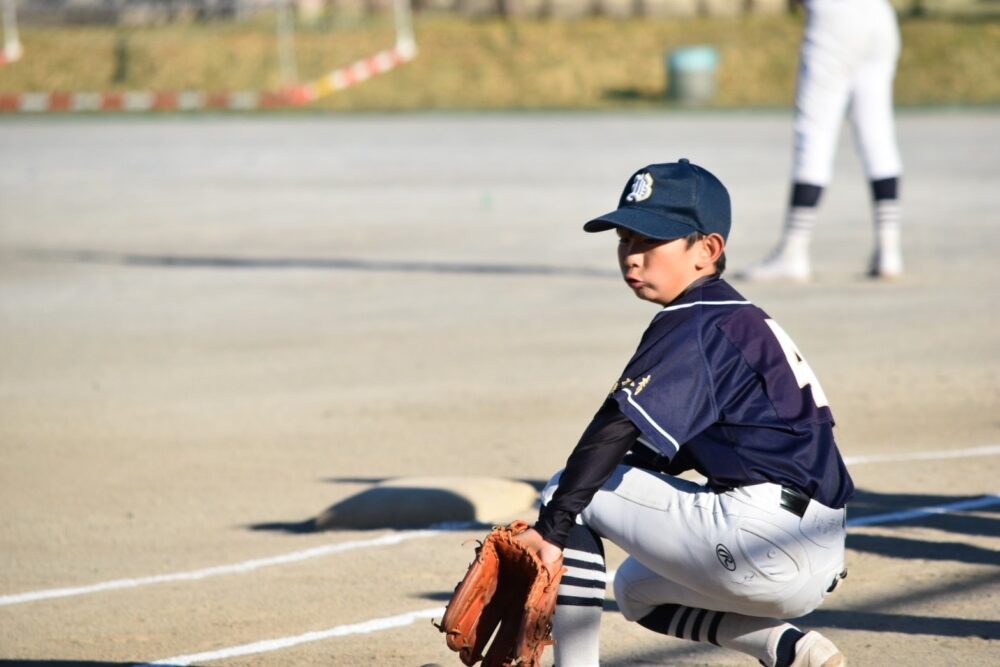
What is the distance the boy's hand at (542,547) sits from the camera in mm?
3679

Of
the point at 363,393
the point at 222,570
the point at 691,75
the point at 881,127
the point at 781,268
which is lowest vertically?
the point at 691,75

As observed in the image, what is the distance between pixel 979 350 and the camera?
967 cm

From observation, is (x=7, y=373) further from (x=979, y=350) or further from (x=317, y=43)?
(x=317, y=43)

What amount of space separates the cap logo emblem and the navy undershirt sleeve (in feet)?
1.71

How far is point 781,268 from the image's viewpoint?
12.3 m

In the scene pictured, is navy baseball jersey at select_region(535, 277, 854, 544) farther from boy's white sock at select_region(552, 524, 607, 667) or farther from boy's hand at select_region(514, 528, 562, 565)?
boy's white sock at select_region(552, 524, 607, 667)

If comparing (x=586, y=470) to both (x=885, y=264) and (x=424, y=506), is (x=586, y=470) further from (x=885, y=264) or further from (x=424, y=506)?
(x=885, y=264)

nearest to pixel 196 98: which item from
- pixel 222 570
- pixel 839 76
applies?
pixel 839 76

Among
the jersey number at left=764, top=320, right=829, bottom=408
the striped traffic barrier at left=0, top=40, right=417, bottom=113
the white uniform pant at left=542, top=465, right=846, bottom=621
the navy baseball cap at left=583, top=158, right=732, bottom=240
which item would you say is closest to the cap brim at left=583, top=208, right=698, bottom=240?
the navy baseball cap at left=583, top=158, right=732, bottom=240

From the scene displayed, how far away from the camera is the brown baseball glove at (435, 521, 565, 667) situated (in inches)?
146

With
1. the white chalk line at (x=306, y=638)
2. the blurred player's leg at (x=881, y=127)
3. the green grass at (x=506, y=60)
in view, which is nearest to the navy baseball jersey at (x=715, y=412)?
the white chalk line at (x=306, y=638)

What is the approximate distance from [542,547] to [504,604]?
0.97 feet

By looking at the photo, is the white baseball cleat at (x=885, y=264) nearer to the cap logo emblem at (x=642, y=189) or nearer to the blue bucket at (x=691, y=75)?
the cap logo emblem at (x=642, y=189)

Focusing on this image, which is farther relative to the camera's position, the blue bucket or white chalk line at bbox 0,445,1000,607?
the blue bucket
